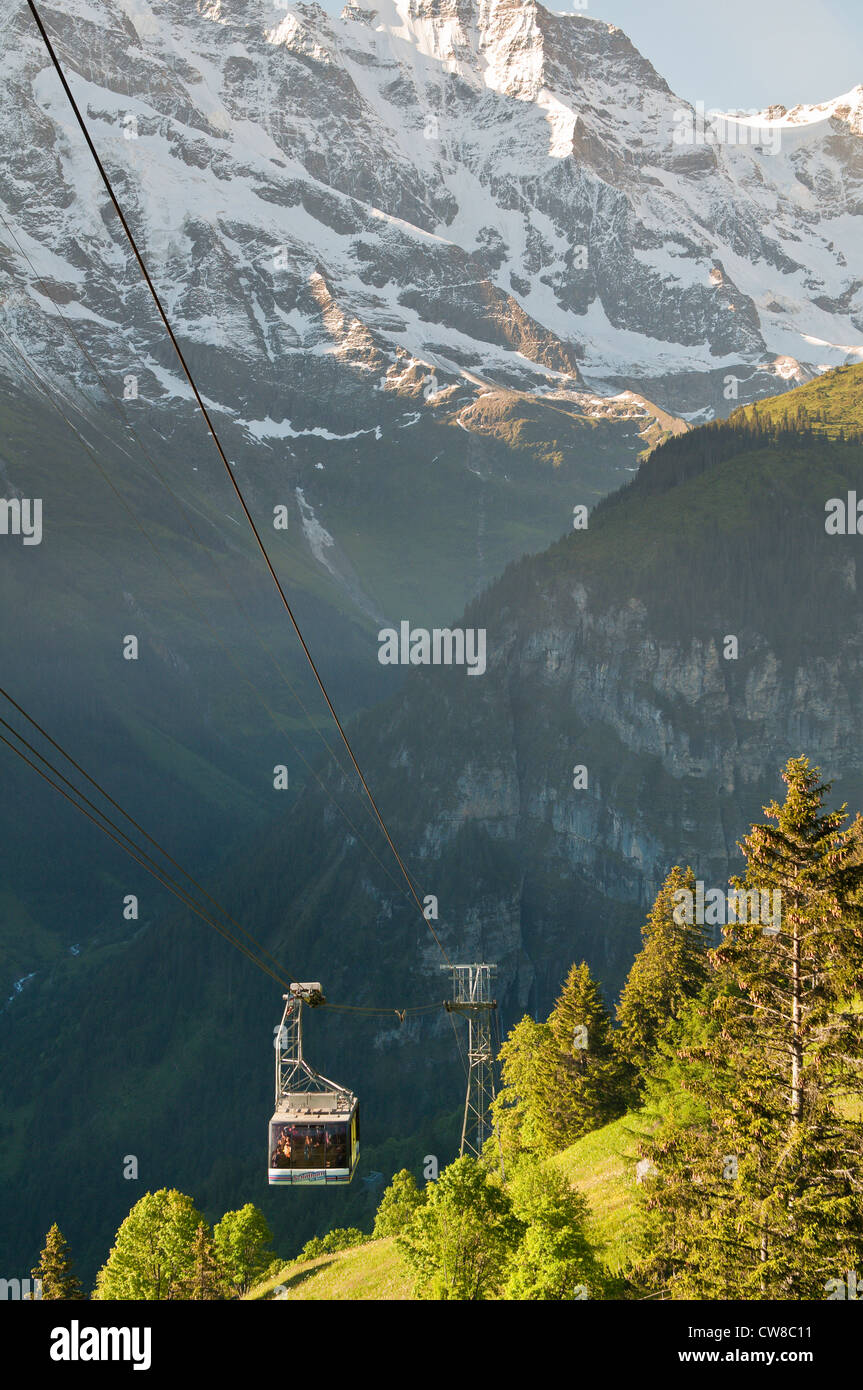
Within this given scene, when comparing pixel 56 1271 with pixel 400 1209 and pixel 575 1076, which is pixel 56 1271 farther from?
pixel 575 1076

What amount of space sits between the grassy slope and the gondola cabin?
9299 mm

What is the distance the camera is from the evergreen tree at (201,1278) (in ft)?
214

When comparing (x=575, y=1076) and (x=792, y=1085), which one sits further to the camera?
(x=575, y=1076)

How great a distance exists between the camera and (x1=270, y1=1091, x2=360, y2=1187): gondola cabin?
37.2 m

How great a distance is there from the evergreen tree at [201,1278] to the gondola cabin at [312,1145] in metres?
32.7

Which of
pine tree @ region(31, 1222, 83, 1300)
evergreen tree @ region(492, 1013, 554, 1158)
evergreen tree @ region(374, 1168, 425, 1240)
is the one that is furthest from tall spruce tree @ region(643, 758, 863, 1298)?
evergreen tree @ region(374, 1168, 425, 1240)

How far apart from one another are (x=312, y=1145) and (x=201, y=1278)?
35141mm

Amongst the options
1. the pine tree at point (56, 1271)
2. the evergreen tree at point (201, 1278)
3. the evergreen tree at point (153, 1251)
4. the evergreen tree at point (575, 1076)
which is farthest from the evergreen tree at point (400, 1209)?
the pine tree at point (56, 1271)

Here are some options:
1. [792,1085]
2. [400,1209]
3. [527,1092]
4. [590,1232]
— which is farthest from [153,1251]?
[792,1085]

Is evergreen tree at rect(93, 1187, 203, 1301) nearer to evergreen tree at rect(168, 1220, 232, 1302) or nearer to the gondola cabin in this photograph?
evergreen tree at rect(168, 1220, 232, 1302)

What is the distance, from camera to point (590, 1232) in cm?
4047
